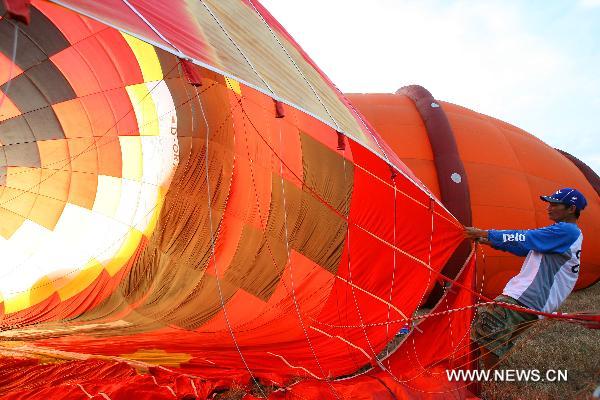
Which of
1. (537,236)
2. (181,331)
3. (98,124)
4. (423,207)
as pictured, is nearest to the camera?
(537,236)

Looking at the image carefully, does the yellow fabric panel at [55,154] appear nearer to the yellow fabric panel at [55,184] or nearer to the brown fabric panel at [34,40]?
the yellow fabric panel at [55,184]

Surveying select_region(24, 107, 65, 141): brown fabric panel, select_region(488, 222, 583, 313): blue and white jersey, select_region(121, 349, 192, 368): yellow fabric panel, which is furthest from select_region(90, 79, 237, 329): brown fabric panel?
select_region(488, 222, 583, 313): blue and white jersey

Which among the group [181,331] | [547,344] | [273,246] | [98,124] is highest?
[98,124]

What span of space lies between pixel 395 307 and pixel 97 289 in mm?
2686

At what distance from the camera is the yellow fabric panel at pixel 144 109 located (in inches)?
177

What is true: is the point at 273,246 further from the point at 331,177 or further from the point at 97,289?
the point at 97,289

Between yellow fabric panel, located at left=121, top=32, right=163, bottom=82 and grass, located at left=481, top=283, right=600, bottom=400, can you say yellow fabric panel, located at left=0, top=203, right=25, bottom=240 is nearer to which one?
yellow fabric panel, located at left=121, top=32, right=163, bottom=82

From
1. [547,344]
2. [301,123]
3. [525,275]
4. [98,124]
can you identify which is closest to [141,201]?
[98,124]

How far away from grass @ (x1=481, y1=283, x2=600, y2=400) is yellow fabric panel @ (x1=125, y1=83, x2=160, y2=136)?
3.34 m

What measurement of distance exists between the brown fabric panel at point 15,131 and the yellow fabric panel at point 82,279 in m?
1.32

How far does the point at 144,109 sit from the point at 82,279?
5.60ft

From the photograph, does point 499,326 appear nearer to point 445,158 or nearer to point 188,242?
point 188,242

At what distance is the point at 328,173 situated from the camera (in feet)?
14.9

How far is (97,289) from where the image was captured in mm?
4910
